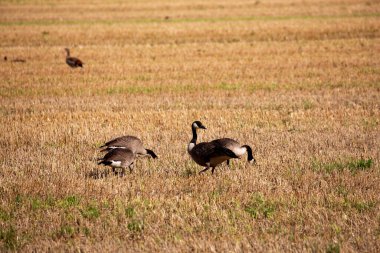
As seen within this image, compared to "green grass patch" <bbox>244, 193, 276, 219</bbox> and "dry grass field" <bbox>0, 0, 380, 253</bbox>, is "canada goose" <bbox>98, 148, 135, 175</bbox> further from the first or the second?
"green grass patch" <bbox>244, 193, 276, 219</bbox>

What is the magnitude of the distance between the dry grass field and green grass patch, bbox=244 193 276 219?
0.12 ft

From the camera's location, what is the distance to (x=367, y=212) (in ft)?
26.5

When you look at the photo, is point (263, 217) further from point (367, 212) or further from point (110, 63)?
point (110, 63)

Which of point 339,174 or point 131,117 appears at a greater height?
point 131,117

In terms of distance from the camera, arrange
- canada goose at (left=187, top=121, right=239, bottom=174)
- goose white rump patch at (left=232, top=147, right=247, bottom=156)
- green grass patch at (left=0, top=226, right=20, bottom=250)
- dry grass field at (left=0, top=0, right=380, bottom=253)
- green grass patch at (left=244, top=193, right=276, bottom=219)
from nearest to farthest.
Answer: green grass patch at (left=0, top=226, right=20, bottom=250), dry grass field at (left=0, top=0, right=380, bottom=253), green grass patch at (left=244, top=193, right=276, bottom=219), canada goose at (left=187, top=121, right=239, bottom=174), goose white rump patch at (left=232, top=147, right=247, bottom=156)

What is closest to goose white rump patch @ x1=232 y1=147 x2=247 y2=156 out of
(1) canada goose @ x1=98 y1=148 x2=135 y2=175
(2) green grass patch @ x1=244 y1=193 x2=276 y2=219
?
(2) green grass patch @ x1=244 y1=193 x2=276 y2=219

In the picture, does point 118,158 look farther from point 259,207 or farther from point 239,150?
point 259,207

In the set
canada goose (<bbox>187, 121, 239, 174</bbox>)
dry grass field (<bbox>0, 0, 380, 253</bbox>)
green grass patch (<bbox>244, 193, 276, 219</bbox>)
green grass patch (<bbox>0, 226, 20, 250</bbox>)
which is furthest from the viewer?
canada goose (<bbox>187, 121, 239, 174</bbox>)

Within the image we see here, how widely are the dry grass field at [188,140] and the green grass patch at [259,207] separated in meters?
0.04

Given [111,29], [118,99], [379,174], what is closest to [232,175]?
[379,174]

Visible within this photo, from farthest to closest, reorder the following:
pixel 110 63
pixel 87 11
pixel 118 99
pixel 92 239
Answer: pixel 87 11 → pixel 110 63 → pixel 118 99 → pixel 92 239

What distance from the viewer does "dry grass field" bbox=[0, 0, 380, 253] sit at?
752 cm

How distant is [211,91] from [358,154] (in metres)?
10.0

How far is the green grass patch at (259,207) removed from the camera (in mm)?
8109
